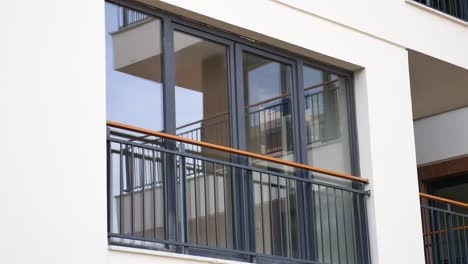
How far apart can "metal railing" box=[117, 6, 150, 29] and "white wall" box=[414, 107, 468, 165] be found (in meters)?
6.53

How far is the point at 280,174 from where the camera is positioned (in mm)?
12719

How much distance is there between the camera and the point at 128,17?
38.4 ft

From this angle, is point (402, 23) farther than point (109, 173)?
Yes

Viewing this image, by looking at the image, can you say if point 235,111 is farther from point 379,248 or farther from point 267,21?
→ point 379,248

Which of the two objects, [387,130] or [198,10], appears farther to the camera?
[387,130]

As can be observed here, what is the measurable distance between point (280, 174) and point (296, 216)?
0.56 m

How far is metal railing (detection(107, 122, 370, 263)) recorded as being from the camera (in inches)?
441

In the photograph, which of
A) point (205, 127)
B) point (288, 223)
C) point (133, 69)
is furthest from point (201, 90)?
point (288, 223)

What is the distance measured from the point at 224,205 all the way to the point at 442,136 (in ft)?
19.2

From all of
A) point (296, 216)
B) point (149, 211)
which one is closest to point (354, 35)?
point (296, 216)

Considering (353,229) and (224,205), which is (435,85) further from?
(224,205)
